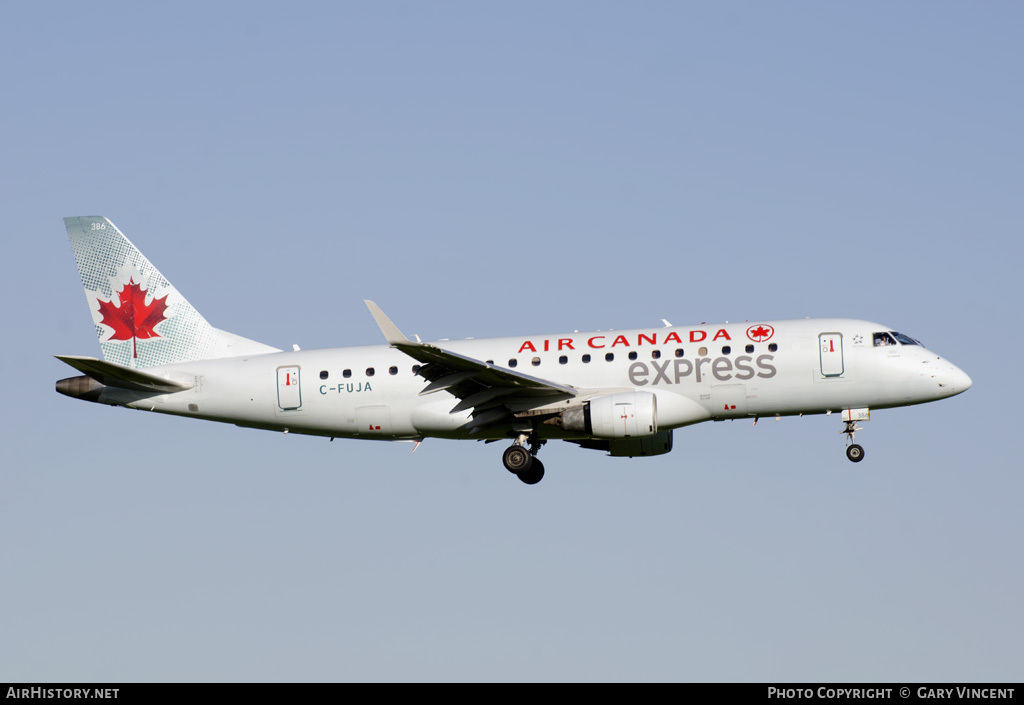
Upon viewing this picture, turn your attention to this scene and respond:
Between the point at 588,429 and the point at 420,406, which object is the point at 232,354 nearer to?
the point at 420,406

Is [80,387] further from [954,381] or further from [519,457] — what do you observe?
[954,381]

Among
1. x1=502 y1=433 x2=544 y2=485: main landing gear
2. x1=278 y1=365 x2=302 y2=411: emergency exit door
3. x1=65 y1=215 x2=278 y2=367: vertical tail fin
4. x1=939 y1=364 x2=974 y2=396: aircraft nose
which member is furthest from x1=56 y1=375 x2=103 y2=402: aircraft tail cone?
x1=939 y1=364 x2=974 y2=396: aircraft nose

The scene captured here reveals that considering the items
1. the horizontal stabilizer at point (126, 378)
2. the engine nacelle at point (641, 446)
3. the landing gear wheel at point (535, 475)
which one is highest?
the horizontal stabilizer at point (126, 378)

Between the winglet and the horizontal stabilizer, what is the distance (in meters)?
10.0

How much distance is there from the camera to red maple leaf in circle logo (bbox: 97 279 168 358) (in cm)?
4575

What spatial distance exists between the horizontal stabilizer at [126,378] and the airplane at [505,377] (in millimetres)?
72

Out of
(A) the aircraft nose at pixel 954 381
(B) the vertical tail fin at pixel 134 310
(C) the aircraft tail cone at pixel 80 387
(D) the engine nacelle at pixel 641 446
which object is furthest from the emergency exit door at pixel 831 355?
(C) the aircraft tail cone at pixel 80 387

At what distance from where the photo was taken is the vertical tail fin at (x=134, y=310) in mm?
45531

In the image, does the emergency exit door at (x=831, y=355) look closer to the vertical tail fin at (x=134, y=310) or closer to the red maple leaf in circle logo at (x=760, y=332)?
the red maple leaf in circle logo at (x=760, y=332)

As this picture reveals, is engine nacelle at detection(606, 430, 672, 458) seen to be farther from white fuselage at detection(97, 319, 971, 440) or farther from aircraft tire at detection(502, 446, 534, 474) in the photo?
aircraft tire at detection(502, 446, 534, 474)

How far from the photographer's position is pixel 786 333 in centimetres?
4056
